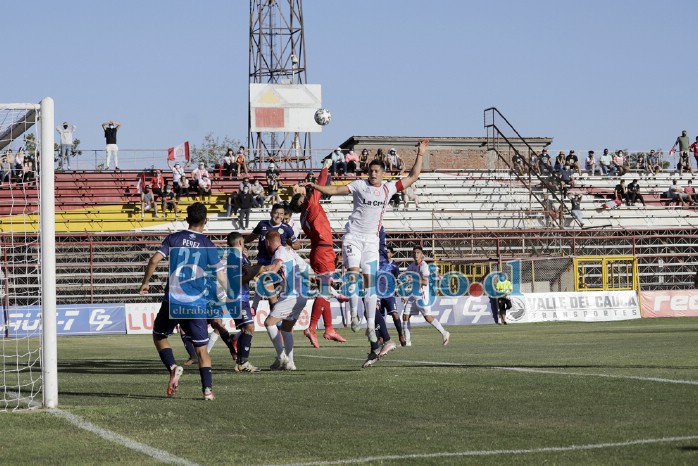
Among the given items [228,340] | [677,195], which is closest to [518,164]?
[677,195]

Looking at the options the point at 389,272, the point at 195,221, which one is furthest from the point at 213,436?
the point at 389,272

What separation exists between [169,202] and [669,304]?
729 inches

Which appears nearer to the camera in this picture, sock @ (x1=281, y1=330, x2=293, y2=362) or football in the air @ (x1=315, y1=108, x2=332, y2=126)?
sock @ (x1=281, y1=330, x2=293, y2=362)

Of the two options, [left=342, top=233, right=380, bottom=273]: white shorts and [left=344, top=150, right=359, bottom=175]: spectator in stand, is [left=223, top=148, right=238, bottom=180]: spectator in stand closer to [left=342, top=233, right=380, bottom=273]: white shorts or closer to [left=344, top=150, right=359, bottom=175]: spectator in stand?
[left=344, top=150, right=359, bottom=175]: spectator in stand

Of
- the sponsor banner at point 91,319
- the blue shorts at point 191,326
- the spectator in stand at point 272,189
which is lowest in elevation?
the sponsor banner at point 91,319

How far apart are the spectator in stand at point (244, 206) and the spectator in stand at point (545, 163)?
44.0 ft

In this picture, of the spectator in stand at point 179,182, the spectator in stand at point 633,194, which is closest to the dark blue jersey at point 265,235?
the spectator in stand at point 179,182

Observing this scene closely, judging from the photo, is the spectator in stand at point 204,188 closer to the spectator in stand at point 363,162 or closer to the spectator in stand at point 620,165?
the spectator in stand at point 363,162

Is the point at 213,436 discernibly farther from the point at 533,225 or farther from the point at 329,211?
the point at 533,225

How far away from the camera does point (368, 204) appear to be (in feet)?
43.4

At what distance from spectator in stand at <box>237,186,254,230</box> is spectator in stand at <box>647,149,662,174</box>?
20.7 metres

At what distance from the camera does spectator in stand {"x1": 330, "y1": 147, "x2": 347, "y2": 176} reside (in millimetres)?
42844

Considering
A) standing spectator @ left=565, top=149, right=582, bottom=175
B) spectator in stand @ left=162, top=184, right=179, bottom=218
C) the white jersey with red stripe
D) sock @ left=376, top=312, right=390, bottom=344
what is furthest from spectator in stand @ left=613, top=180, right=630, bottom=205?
the white jersey with red stripe

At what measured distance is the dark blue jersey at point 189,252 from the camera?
9992 mm
